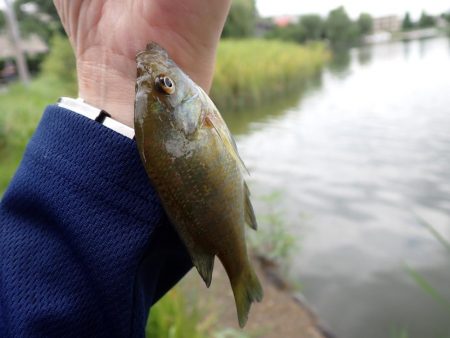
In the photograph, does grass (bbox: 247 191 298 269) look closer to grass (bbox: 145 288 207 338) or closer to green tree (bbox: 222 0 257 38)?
grass (bbox: 145 288 207 338)

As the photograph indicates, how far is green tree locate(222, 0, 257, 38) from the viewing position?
31.8 metres

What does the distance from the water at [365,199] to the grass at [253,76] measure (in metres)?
1.94

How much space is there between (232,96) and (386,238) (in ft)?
35.3

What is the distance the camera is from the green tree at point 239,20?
31812mm

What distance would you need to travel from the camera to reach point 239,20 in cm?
3209

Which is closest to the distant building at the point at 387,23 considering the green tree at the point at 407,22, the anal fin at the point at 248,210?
the green tree at the point at 407,22

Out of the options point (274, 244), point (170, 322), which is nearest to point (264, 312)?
point (274, 244)

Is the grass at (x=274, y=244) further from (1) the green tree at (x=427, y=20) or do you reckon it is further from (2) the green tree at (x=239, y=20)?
(1) the green tree at (x=427, y=20)

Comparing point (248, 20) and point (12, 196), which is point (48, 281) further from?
point (248, 20)

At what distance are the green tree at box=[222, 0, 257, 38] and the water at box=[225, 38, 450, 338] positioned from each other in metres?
20.3

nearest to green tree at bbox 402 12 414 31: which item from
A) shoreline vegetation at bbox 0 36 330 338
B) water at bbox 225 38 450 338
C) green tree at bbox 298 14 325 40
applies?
green tree at bbox 298 14 325 40

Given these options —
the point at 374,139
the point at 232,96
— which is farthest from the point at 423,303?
the point at 232,96

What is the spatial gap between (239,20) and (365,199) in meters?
28.1

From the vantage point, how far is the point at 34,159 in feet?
4.10
